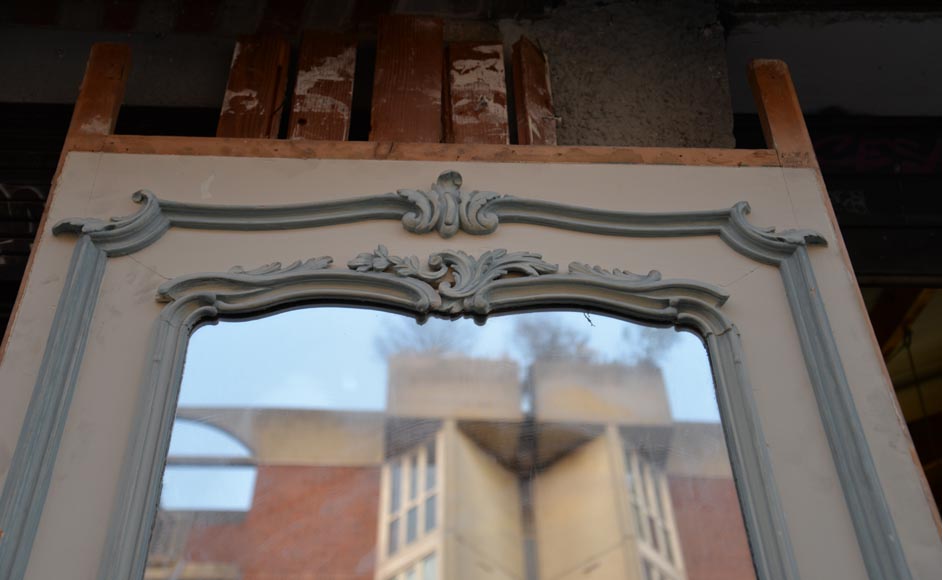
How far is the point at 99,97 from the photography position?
2.28 metres

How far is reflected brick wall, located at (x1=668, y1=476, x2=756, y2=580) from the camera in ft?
5.55

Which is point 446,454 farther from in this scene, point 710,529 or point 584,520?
point 710,529

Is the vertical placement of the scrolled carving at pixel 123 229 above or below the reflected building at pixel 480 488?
Answer: above

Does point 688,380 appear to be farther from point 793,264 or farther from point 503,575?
point 503,575

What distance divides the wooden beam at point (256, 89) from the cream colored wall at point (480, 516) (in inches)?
35.6

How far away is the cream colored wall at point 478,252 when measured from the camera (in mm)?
1679

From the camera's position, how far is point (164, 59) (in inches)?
112

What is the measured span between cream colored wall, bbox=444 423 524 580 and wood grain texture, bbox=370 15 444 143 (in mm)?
763

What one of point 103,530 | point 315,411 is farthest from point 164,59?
point 103,530

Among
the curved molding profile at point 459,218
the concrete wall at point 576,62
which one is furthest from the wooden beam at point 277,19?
the curved molding profile at point 459,218

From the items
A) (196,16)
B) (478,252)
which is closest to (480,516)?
(478,252)

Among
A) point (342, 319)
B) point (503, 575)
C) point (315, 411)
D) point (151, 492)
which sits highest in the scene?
point (342, 319)

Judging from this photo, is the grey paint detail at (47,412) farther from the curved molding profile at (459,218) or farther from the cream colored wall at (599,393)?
the cream colored wall at (599,393)

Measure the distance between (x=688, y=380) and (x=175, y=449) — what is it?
875 millimetres
